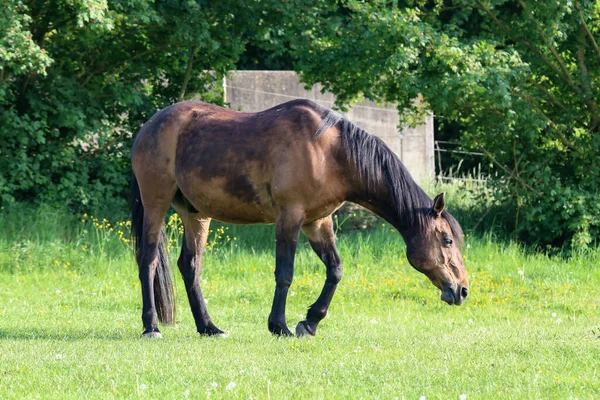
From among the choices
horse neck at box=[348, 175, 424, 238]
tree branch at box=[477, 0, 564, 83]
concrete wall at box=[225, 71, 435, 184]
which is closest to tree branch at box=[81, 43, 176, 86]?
concrete wall at box=[225, 71, 435, 184]

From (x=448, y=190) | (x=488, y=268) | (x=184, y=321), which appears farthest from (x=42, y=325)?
(x=448, y=190)

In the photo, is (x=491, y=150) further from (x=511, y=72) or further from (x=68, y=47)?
(x=68, y=47)

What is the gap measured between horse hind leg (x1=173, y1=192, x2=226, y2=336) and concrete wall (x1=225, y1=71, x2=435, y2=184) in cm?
971

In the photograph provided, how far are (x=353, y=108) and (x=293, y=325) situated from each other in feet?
36.8

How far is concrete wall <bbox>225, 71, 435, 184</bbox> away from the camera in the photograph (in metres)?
18.8

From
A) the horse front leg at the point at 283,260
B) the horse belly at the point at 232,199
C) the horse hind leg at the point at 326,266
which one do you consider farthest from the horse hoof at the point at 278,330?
the horse belly at the point at 232,199

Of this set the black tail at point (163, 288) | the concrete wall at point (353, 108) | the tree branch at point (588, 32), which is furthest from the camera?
the concrete wall at point (353, 108)

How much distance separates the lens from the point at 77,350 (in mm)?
7215

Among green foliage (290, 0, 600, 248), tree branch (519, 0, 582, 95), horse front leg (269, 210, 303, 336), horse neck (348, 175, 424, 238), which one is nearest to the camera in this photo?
horse front leg (269, 210, 303, 336)

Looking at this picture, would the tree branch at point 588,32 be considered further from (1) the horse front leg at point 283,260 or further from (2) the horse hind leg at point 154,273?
(2) the horse hind leg at point 154,273

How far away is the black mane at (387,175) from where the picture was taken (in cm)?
787

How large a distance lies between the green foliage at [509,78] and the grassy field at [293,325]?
36.4 inches

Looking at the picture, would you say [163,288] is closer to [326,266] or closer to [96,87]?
[326,266]

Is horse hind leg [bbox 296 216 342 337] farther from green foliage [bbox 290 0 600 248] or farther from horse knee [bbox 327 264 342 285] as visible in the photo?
green foliage [bbox 290 0 600 248]
